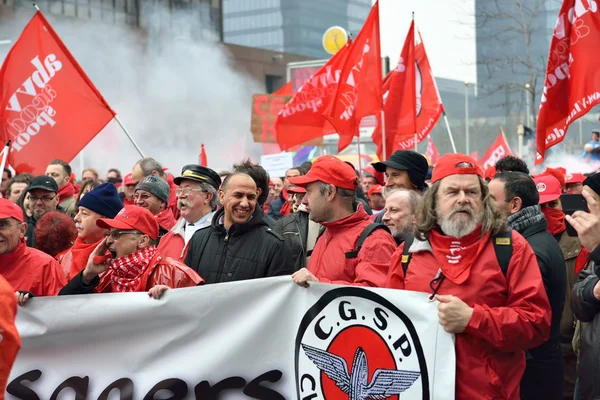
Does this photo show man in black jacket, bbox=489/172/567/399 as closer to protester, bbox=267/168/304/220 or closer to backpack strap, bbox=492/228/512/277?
backpack strap, bbox=492/228/512/277

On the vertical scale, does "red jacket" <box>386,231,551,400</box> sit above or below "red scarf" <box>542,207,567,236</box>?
below

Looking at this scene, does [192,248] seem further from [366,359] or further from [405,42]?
[405,42]

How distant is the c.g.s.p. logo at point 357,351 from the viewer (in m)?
4.21

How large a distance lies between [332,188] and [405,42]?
672cm

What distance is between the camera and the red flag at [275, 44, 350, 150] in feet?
38.7

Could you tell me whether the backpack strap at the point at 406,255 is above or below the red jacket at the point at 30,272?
above

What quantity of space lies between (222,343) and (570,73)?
3737 millimetres

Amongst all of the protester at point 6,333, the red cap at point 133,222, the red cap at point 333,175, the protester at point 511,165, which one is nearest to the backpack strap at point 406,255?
the red cap at point 333,175

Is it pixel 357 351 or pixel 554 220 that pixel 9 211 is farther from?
pixel 554 220

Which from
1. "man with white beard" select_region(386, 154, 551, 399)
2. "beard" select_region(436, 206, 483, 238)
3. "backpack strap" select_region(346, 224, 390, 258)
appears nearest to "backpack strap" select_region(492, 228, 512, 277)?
"man with white beard" select_region(386, 154, 551, 399)

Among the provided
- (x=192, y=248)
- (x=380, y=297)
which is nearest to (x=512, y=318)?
(x=380, y=297)

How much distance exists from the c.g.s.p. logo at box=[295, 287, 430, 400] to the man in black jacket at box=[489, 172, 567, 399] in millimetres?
955

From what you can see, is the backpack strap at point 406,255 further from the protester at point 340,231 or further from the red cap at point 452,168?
the protester at point 340,231

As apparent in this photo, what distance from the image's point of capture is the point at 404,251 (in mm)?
4262
